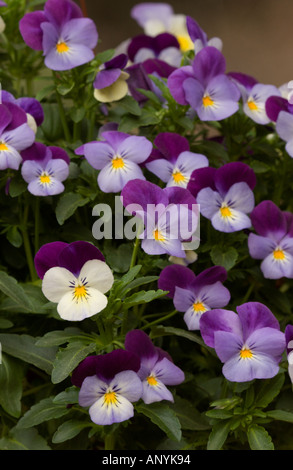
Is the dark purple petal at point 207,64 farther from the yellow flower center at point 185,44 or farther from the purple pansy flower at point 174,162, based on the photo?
the yellow flower center at point 185,44

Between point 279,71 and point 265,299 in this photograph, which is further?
point 279,71

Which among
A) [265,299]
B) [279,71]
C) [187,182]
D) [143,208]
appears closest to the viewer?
[143,208]

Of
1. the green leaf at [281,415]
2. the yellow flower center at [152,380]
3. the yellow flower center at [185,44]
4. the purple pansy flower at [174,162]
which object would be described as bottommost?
the green leaf at [281,415]

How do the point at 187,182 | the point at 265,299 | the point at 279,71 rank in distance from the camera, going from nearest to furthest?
the point at 187,182
the point at 265,299
the point at 279,71

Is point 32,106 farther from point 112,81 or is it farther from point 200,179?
point 200,179

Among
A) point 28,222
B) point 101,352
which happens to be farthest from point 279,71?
point 101,352

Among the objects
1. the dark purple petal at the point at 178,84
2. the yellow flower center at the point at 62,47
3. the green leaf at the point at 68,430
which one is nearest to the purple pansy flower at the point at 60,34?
the yellow flower center at the point at 62,47

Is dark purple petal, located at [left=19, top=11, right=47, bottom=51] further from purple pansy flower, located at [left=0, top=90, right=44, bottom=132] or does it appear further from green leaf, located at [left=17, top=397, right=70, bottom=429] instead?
green leaf, located at [left=17, top=397, right=70, bottom=429]
